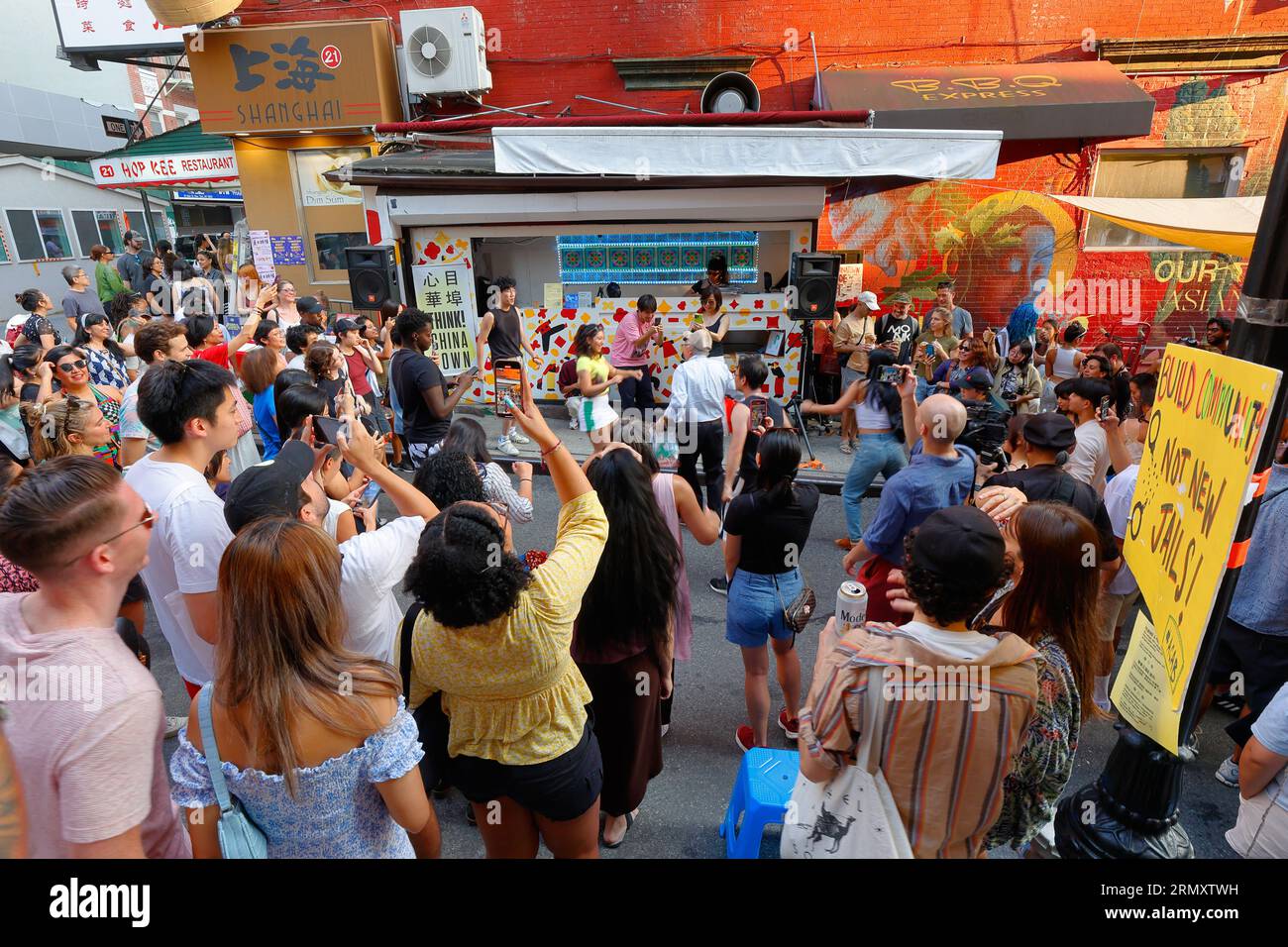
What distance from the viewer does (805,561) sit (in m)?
5.46

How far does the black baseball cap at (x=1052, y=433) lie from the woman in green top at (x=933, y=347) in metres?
3.83

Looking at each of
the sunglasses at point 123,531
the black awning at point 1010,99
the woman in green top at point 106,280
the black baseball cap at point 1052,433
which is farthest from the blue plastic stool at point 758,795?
the woman in green top at point 106,280

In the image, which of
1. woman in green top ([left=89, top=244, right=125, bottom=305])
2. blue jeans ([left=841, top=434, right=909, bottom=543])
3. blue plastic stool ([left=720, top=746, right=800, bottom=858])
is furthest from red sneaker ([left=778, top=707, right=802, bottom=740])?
woman in green top ([left=89, top=244, right=125, bottom=305])

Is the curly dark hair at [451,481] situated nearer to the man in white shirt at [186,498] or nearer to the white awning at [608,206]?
the man in white shirt at [186,498]

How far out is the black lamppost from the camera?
1521 mm

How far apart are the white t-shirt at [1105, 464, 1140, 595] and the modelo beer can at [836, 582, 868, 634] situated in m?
2.15

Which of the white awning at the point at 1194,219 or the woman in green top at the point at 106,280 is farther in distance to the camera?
the woman in green top at the point at 106,280

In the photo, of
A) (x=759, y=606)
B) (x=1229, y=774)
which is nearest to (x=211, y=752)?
(x=759, y=606)

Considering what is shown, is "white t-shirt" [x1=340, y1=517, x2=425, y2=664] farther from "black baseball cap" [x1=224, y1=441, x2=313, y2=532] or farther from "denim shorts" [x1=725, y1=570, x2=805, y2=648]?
"denim shorts" [x1=725, y1=570, x2=805, y2=648]

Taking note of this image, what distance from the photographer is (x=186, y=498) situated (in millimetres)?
2549

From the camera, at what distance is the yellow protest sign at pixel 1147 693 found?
1.69m

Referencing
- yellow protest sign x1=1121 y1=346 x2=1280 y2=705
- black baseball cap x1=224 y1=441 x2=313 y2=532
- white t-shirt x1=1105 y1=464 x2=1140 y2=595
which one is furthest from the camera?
white t-shirt x1=1105 y1=464 x2=1140 y2=595

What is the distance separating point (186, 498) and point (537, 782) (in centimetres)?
166
